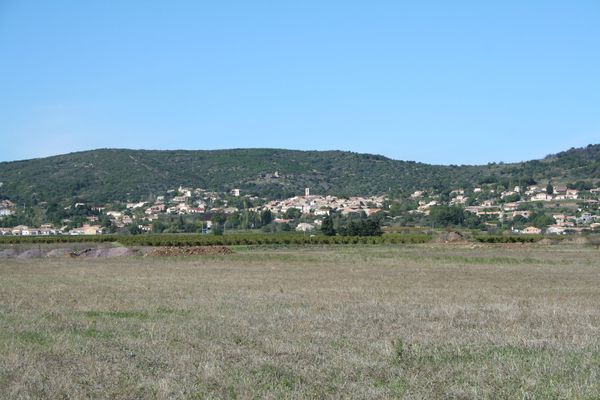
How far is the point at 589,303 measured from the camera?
21.2 metres

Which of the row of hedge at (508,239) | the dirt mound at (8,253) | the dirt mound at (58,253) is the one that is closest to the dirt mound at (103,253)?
the dirt mound at (58,253)

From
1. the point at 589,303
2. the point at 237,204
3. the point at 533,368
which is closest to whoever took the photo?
the point at 533,368

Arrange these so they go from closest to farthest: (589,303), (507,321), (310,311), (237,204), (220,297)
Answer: (507,321)
(310,311)
(589,303)
(220,297)
(237,204)

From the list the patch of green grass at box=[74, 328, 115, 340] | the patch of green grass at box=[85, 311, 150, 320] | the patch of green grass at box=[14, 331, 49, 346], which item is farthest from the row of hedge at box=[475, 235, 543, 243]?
the patch of green grass at box=[14, 331, 49, 346]

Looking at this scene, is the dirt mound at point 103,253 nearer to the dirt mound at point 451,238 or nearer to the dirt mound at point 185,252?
the dirt mound at point 185,252

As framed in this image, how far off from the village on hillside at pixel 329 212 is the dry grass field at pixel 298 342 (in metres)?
94.9

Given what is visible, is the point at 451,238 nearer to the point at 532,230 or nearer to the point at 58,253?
the point at 532,230

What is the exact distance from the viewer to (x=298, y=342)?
13.8 m

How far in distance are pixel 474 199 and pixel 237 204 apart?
181ft

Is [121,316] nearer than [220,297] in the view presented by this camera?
Yes

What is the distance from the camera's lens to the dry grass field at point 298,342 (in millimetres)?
10250

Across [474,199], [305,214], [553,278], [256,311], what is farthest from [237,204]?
[256,311]

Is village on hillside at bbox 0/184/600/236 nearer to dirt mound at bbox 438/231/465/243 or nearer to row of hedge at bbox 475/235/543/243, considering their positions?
row of hedge at bbox 475/235/543/243

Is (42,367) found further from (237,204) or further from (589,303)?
(237,204)
